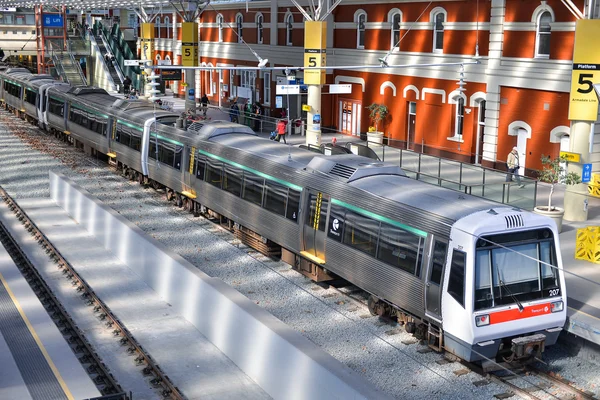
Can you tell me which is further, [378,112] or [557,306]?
[378,112]

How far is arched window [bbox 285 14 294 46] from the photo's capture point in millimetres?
45141

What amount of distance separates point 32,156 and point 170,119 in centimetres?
1191

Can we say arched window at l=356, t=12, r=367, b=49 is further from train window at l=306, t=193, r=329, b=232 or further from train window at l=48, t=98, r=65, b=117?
train window at l=306, t=193, r=329, b=232

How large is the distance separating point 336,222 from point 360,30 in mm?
24824

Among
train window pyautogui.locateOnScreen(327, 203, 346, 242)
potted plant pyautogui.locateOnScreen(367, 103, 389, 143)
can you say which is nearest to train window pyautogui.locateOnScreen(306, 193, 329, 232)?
train window pyautogui.locateOnScreen(327, 203, 346, 242)

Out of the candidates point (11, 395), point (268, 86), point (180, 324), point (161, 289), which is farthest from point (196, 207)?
point (268, 86)

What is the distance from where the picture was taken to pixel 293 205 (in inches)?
708

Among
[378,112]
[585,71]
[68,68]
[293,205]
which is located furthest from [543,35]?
[68,68]

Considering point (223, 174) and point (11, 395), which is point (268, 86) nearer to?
point (223, 174)

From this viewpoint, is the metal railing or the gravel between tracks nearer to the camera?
the gravel between tracks

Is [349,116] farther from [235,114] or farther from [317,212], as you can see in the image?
[317,212]

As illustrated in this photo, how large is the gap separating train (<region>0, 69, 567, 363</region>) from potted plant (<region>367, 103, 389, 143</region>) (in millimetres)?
14882

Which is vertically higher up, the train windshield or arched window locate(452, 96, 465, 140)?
arched window locate(452, 96, 465, 140)

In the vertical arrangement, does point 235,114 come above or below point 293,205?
below
